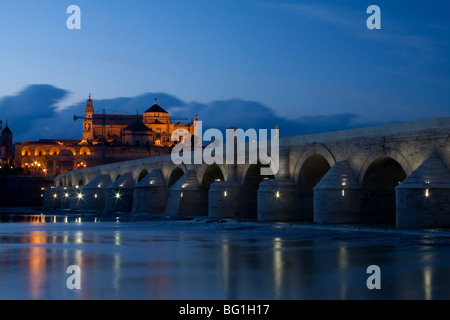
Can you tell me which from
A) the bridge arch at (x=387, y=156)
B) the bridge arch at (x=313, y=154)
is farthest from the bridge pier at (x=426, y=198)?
the bridge arch at (x=313, y=154)

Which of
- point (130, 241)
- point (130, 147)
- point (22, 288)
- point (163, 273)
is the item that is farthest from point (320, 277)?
point (130, 147)

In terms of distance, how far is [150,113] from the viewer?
117 metres

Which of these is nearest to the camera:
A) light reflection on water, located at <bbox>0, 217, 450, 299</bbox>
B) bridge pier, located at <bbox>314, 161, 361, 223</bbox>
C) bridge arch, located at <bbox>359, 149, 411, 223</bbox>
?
light reflection on water, located at <bbox>0, 217, 450, 299</bbox>

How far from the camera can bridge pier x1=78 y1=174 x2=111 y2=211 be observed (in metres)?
53.5

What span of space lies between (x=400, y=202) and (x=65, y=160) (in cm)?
7897

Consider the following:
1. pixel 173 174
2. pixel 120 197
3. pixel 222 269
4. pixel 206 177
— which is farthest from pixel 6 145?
pixel 222 269

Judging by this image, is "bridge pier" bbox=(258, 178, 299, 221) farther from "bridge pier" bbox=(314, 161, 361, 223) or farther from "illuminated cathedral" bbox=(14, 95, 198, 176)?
"illuminated cathedral" bbox=(14, 95, 198, 176)

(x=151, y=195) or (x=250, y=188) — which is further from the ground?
(x=250, y=188)

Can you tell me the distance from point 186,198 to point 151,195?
5.68 m

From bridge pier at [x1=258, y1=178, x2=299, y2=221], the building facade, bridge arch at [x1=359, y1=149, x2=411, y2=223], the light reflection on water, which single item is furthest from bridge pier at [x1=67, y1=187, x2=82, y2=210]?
the building facade

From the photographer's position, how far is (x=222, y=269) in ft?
39.3

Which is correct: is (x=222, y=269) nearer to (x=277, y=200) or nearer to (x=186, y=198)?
(x=277, y=200)

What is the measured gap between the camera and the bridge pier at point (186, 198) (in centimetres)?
3750

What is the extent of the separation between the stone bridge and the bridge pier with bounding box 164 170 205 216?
60 millimetres
